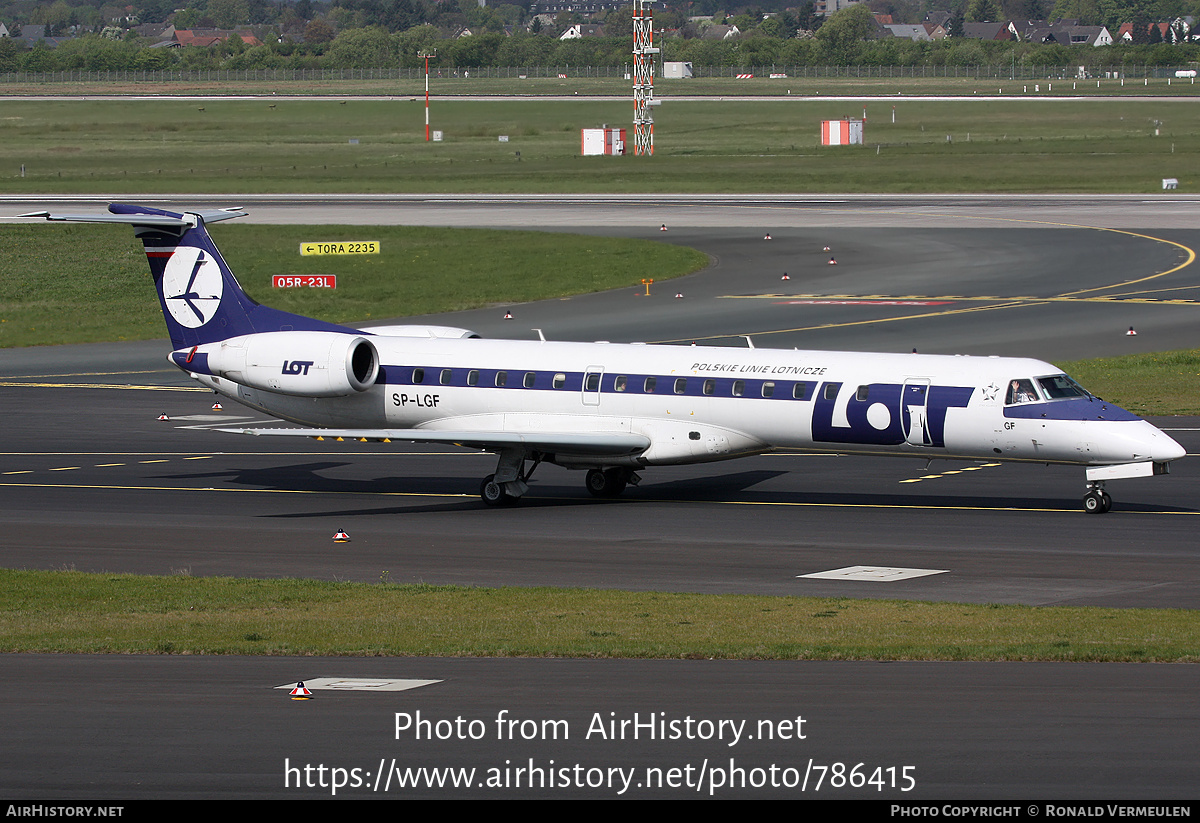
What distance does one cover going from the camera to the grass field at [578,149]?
379ft

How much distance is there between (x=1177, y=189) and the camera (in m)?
106

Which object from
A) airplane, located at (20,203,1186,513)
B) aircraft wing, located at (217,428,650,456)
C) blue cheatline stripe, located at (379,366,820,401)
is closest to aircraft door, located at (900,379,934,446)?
airplane, located at (20,203,1186,513)

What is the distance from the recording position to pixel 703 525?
102 ft

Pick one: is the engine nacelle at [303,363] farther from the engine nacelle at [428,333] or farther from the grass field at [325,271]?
the grass field at [325,271]

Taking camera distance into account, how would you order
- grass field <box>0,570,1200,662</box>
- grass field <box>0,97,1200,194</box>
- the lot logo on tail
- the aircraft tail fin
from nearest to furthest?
A: grass field <box>0,570,1200,662</box>, the aircraft tail fin, the lot logo on tail, grass field <box>0,97,1200,194</box>

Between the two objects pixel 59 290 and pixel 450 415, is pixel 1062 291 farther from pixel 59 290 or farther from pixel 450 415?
pixel 59 290

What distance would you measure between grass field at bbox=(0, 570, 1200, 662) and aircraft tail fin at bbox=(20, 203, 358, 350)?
482 inches

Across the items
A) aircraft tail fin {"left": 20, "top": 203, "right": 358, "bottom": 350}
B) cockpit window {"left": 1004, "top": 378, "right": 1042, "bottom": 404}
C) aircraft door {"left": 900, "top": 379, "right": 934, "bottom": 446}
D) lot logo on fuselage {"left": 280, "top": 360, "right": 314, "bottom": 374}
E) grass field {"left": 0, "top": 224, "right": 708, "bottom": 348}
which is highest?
aircraft tail fin {"left": 20, "top": 203, "right": 358, "bottom": 350}

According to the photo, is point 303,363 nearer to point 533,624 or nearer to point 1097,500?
point 533,624

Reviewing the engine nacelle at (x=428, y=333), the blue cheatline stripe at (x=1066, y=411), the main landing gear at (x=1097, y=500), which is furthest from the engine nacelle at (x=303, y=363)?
the main landing gear at (x=1097, y=500)

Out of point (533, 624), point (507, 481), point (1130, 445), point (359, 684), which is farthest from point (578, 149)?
point (359, 684)

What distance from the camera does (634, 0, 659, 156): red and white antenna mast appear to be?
131m

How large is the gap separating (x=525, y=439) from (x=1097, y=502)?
11.5 metres

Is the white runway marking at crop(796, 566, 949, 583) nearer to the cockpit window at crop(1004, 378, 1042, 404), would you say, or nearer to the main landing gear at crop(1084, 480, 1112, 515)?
the cockpit window at crop(1004, 378, 1042, 404)
